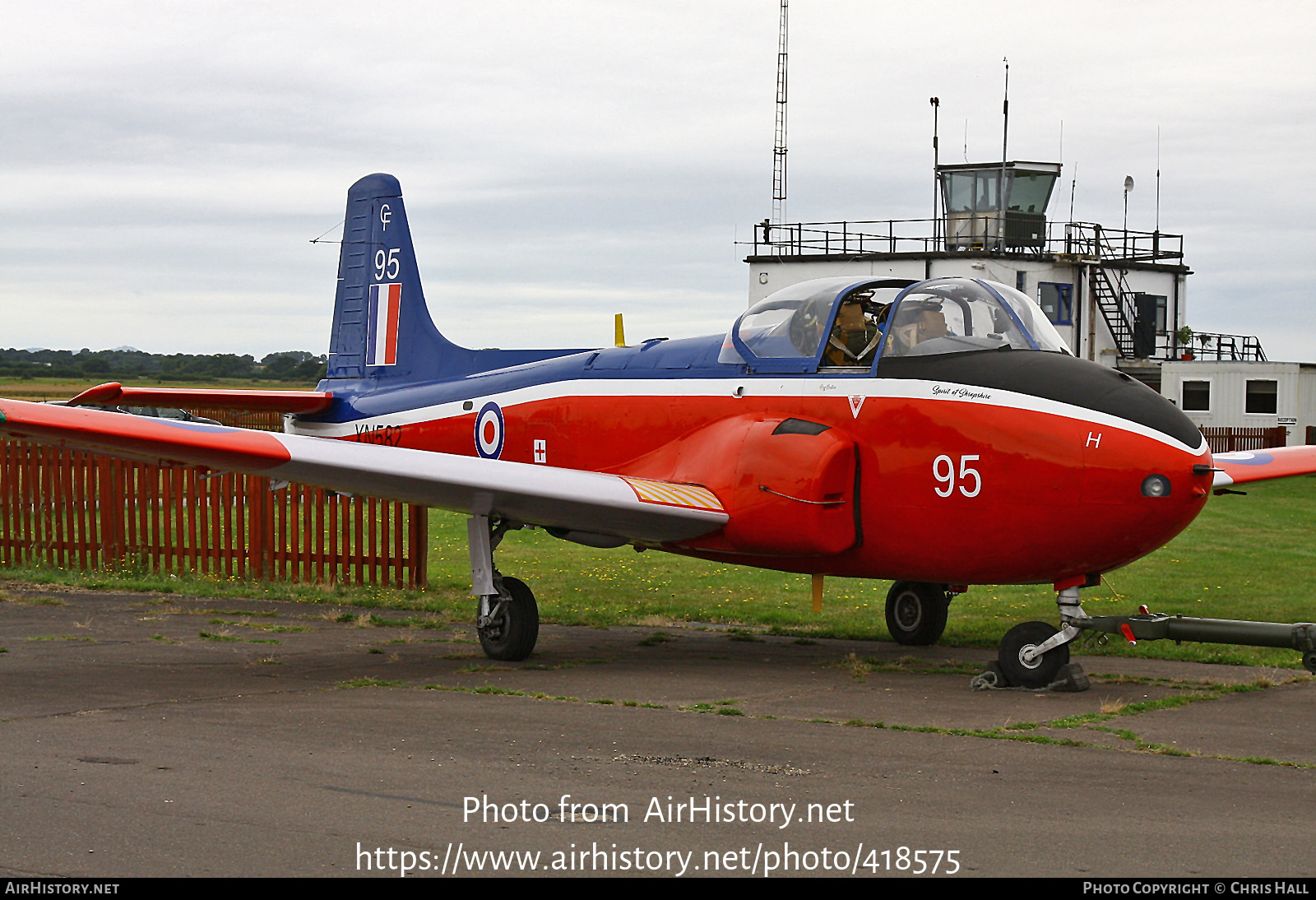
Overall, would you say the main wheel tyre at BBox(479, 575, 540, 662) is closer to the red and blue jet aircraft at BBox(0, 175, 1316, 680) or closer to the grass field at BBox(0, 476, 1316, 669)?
the red and blue jet aircraft at BBox(0, 175, 1316, 680)

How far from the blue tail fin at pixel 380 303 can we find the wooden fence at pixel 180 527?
4.99 feet

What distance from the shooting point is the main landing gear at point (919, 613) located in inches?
459

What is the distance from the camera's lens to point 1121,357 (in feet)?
140

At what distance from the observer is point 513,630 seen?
10672mm

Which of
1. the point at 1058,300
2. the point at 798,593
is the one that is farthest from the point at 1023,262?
the point at 798,593

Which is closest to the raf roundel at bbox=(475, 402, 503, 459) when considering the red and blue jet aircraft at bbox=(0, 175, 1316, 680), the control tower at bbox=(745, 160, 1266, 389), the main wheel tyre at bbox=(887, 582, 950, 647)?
the red and blue jet aircraft at bbox=(0, 175, 1316, 680)

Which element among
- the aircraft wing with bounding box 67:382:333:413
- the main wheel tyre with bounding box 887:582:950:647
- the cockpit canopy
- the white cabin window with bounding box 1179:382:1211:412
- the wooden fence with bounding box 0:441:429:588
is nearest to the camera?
the cockpit canopy

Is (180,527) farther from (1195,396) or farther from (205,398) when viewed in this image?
(1195,396)

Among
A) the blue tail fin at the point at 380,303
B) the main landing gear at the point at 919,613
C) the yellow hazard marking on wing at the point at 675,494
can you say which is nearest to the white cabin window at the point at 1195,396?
the blue tail fin at the point at 380,303

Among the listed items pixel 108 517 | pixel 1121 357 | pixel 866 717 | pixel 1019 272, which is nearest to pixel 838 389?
pixel 866 717

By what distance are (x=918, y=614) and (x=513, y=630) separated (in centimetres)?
347

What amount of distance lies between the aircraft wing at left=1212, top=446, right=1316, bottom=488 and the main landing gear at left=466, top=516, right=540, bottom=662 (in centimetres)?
562

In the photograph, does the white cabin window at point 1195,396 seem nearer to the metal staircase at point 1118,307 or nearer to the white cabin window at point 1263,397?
the white cabin window at point 1263,397

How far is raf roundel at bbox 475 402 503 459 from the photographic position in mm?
12586
